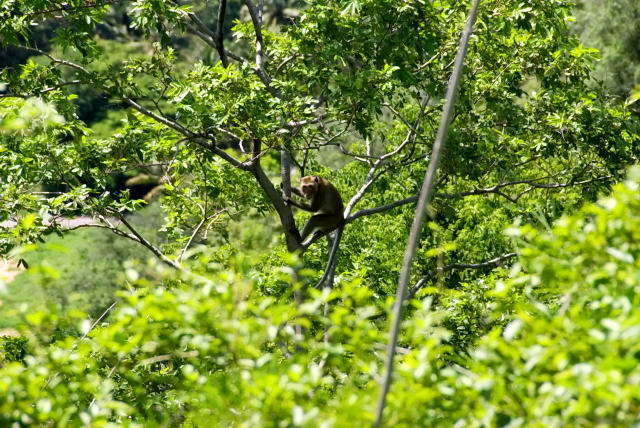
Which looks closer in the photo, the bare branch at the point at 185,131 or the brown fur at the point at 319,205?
the bare branch at the point at 185,131

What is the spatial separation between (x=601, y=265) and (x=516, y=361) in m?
0.55

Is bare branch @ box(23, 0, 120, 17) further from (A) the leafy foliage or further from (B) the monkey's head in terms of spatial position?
(B) the monkey's head

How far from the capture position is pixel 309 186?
8.20 m

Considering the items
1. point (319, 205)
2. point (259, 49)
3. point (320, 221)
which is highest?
point (259, 49)

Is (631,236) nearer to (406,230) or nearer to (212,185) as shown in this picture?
(212,185)

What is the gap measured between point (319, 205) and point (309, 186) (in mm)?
274

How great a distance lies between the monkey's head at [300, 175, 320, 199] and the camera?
26.9 ft

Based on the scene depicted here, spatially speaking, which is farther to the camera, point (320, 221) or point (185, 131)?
point (320, 221)

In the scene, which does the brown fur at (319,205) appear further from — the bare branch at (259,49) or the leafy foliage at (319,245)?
the bare branch at (259,49)

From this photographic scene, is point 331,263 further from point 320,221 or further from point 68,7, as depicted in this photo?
point 68,7

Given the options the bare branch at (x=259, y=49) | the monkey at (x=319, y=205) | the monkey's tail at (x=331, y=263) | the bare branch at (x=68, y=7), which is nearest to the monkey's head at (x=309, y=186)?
the monkey at (x=319, y=205)

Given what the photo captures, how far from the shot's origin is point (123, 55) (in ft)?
164

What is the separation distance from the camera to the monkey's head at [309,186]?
26.9 feet

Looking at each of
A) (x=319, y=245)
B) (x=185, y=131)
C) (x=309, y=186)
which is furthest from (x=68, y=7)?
(x=319, y=245)
